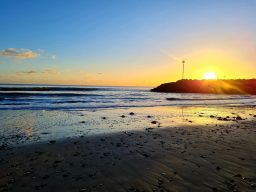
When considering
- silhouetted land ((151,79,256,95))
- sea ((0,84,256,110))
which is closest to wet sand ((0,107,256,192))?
sea ((0,84,256,110))

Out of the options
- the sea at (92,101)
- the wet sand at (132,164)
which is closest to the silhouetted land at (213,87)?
the sea at (92,101)

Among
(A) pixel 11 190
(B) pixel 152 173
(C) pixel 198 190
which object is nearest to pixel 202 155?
(B) pixel 152 173

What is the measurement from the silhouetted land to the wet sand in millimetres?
92855

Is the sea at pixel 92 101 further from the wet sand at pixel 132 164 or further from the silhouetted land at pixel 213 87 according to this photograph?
the silhouetted land at pixel 213 87

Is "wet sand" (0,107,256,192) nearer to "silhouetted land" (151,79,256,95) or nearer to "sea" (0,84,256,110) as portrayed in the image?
"sea" (0,84,256,110)

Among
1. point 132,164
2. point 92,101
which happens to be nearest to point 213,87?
point 92,101

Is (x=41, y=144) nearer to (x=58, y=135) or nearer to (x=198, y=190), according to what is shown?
(x=58, y=135)

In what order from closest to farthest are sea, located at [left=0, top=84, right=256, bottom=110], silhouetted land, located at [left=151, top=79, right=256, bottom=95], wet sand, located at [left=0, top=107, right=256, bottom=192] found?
1. wet sand, located at [left=0, top=107, right=256, bottom=192]
2. sea, located at [left=0, top=84, right=256, bottom=110]
3. silhouetted land, located at [left=151, top=79, right=256, bottom=95]

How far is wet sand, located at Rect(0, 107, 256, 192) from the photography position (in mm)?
7078

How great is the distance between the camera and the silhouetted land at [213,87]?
102 metres

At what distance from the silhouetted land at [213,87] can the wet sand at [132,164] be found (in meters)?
92.9

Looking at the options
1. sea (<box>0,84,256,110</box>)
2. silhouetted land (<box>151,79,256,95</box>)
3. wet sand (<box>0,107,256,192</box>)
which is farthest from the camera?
Result: silhouetted land (<box>151,79,256,95</box>)

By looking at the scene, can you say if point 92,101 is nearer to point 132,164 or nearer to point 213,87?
point 132,164

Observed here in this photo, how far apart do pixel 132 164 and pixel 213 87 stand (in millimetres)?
106072
